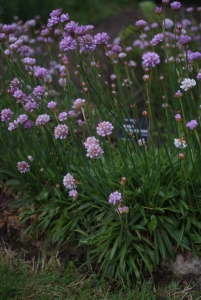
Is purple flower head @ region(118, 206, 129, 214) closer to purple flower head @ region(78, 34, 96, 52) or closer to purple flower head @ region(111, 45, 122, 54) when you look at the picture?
purple flower head @ region(78, 34, 96, 52)

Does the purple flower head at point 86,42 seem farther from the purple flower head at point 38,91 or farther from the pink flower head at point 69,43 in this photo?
the purple flower head at point 38,91

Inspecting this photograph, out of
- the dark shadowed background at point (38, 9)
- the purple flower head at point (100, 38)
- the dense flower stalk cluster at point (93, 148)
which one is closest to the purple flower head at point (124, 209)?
the dense flower stalk cluster at point (93, 148)

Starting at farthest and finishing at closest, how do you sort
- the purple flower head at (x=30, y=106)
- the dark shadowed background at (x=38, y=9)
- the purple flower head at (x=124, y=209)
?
the dark shadowed background at (x=38, y=9)
the purple flower head at (x=30, y=106)
the purple flower head at (x=124, y=209)

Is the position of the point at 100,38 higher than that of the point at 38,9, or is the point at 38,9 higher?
the point at 38,9

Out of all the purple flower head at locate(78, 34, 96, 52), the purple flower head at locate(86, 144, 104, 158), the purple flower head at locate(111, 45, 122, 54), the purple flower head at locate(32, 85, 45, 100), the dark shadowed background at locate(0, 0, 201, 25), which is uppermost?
the dark shadowed background at locate(0, 0, 201, 25)

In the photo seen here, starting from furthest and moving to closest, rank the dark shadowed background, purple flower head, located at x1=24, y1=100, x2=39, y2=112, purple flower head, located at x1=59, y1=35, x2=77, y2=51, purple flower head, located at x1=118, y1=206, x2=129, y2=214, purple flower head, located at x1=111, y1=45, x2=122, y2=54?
the dark shadowed background → purple flower head, located at x1=111, y1=45, x2=122, y2=54 → purple flower head, located at x1=24, y1=100, x2=39, y2=112 → purple flower head, located at x1=59, y1=35, x2=77, y2=51 → purple flower head, located at x1=118, y1=206, x2=129, y2=214

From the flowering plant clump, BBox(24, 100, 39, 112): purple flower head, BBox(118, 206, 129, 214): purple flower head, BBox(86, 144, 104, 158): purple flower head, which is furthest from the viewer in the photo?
BBox(24, 100, 39, 112): purple flower head

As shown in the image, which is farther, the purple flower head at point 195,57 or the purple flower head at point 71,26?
the purple flower head at point 195,57

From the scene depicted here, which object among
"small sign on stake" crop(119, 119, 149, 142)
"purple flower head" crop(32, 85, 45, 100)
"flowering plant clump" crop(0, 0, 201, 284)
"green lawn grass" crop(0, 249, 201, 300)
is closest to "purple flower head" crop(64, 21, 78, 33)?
"flowering plant clump" crop(0, 0, 201, 284)

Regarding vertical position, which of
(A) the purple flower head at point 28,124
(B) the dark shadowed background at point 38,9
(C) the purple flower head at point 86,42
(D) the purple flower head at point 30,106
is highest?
(B) the dark shadowed background at point 38,9

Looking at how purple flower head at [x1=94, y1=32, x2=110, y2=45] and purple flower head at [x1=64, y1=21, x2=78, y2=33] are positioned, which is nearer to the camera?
purple flower head at [x1=64, y1=21, x2=78, y2=33]

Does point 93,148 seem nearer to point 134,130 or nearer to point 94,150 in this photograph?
point 94,150

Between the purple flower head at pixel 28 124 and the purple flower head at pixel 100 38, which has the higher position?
the purple flower head at pixel 100 38

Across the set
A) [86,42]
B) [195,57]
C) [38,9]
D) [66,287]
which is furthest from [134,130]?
[38,9]
